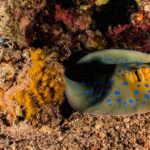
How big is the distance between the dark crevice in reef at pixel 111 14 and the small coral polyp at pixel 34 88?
1541 millimetres

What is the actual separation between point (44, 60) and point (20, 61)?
42 cm

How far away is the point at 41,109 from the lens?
484 centimetres

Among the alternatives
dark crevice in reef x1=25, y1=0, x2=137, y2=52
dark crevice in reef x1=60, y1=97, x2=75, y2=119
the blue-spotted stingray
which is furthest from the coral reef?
dark crevice in reef x1=60, y1=97, x2=75, y2=119

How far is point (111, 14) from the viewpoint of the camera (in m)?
6.12

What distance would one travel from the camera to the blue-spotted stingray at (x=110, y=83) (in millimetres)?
4340

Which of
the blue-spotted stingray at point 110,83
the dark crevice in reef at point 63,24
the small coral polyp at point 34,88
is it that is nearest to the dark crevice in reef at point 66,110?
the small coral polyp at point 34,88

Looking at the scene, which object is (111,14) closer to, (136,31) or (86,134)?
(136,31)

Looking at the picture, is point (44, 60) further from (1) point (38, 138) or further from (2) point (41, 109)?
(1) point (38, 138)

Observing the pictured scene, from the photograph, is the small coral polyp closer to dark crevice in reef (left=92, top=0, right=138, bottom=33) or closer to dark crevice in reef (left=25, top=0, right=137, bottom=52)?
dark crevice in reef (left=25, top=0, right=137, bottom=52)

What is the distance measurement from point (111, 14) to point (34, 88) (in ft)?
8.07

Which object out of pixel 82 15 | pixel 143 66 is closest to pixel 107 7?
pixel 82 15

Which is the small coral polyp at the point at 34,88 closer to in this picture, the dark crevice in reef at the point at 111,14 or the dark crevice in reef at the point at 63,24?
the dark crevice in reef at the point at 63,24

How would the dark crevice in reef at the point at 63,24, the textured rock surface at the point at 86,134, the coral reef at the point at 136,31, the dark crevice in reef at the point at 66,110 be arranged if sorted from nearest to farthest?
the textured rock surface at the point at 86,134 < the dark crevice in reef at the point at 66,110 < the coral reef at the point at 136,31 < the dark crevice in reef at the point at 63,24

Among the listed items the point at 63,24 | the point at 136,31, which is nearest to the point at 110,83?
the point at 136,31
